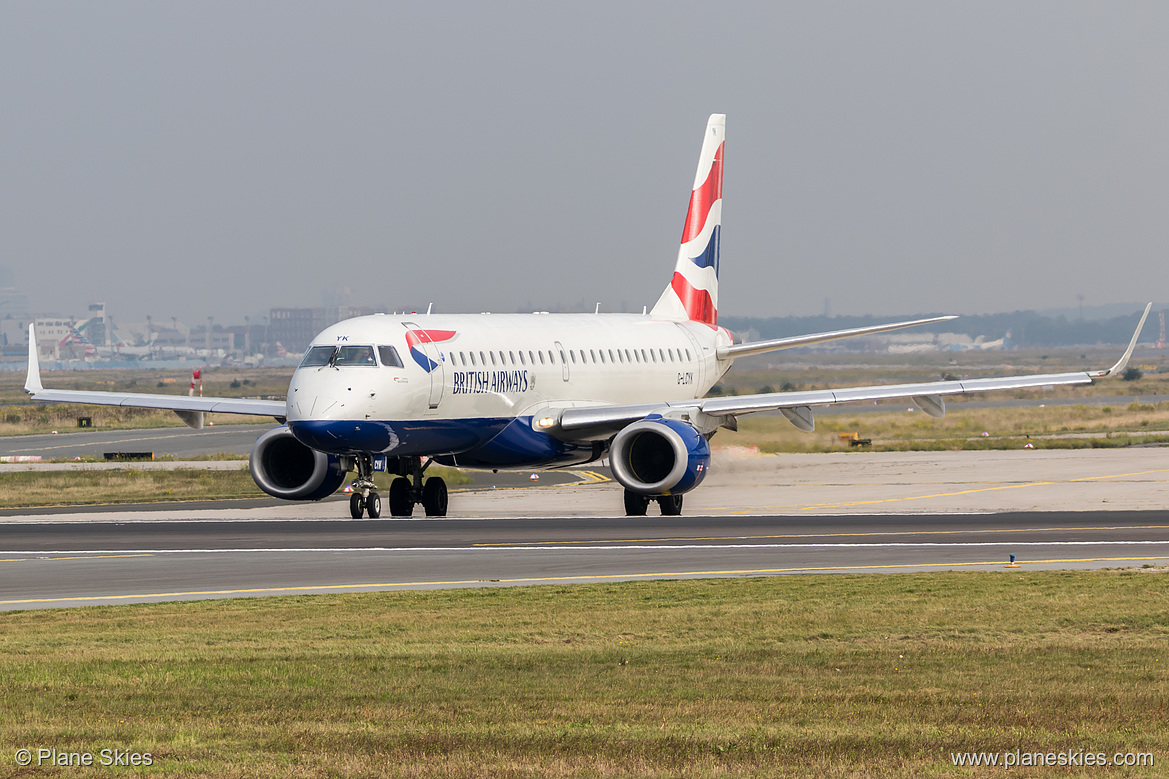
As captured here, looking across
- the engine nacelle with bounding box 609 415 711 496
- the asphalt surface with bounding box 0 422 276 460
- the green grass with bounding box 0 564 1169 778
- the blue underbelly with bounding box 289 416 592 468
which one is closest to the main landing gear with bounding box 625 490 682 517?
the engine nacelle with bounding box 609 415 711 496

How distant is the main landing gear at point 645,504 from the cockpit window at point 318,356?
803cm

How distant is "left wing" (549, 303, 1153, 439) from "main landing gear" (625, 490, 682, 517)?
1966 mm

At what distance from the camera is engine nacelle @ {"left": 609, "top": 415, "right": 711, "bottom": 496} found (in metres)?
35.2

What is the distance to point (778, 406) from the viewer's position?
3797 centimetres

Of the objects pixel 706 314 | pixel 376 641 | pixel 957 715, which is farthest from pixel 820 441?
pixel 957 715

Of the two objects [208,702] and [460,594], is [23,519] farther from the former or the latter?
[208,702]

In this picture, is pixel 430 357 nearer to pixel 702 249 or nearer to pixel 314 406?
pixel 314 406

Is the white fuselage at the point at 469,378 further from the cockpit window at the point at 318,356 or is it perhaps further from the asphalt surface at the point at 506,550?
the asphalt surface at the point at 506,550

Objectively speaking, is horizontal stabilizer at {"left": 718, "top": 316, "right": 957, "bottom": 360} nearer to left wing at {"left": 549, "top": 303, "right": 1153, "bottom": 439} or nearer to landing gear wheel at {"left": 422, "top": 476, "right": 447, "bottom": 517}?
left wing at {"left": 549, "top": 303, "right": 1153, "bottom": 439}

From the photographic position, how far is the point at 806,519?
35.0 meters

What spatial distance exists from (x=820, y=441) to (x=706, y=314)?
63.6 ft

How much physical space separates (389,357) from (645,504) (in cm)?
752

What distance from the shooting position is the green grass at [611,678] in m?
10.8

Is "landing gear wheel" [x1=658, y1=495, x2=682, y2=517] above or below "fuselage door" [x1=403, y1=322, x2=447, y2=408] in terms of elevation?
below
